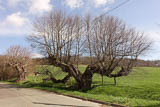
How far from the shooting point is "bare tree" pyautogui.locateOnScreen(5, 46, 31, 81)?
28578 millimetres

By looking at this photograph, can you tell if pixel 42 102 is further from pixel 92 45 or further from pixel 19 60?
pixel 19 60

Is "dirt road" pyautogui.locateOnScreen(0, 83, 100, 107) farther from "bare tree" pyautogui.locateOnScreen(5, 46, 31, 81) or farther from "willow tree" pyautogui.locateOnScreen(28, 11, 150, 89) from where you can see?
"bare tree" pyautogui.locateOnScreen(5, 46, 31, 81)

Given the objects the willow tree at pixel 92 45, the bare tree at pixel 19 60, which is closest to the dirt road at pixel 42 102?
the willow tree at pixel 92 45

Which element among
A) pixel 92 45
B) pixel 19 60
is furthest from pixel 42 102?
pixel 19 60

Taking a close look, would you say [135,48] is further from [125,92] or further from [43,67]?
[43,67]

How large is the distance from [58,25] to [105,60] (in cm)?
636

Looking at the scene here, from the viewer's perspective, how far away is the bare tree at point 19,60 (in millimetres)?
28578

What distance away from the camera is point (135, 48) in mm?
13750

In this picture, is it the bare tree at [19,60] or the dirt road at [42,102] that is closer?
the dirt road at [42,102]

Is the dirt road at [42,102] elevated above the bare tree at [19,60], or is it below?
below

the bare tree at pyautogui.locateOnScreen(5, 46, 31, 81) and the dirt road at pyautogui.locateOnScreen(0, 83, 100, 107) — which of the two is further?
the bare tree at pyautogui.locateOnScreen(5, 46, 31, 81)

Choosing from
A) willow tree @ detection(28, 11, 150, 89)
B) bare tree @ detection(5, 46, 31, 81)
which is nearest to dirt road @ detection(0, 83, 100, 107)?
willow tree @ detection(28, 11, 150, 89)

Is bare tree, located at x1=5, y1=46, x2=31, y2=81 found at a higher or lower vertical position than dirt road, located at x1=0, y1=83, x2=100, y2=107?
higher

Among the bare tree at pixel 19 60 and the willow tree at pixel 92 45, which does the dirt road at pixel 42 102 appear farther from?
the bare tree at pixel 19 60
